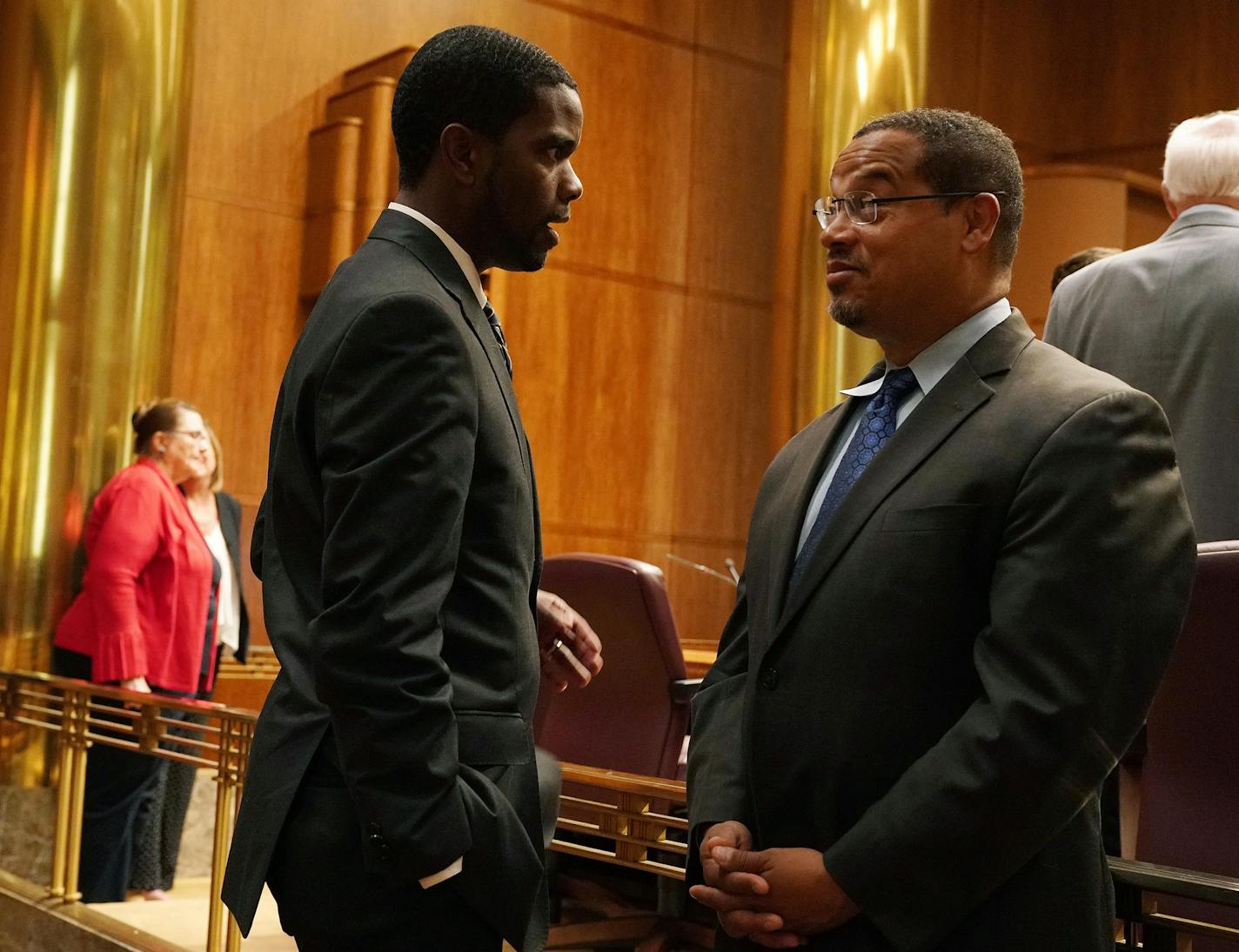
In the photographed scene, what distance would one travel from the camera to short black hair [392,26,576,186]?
5.16ft

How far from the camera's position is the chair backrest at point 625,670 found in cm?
335

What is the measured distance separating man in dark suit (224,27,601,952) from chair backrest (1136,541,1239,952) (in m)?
0.81

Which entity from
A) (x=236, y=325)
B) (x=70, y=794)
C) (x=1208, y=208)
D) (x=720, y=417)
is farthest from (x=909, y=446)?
(x=720, y=417)

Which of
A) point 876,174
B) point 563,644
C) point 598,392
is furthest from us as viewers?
point 598,392

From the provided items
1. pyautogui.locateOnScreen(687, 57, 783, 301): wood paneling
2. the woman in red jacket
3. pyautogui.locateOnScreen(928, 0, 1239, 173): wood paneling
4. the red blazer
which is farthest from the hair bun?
pyautogui.locateOnScreen(928, 0, 1239, 173): wood paneling

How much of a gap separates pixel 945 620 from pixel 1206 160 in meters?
1.51

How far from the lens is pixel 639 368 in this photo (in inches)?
306

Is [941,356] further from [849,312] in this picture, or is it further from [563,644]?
[563,644]

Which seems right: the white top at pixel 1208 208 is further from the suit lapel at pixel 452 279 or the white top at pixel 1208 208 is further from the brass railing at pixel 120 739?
the brass railing at pixel 120 739

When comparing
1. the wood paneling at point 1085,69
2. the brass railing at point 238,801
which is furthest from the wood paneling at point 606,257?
the brass railing at point 238,801

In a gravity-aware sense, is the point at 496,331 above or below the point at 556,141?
below

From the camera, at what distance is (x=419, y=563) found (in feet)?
4.65

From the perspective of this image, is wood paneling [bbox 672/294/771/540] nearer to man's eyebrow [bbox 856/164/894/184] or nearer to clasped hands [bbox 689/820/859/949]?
man's eyebrow [bbox 856/164/894/184]

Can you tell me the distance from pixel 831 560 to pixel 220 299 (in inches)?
219
